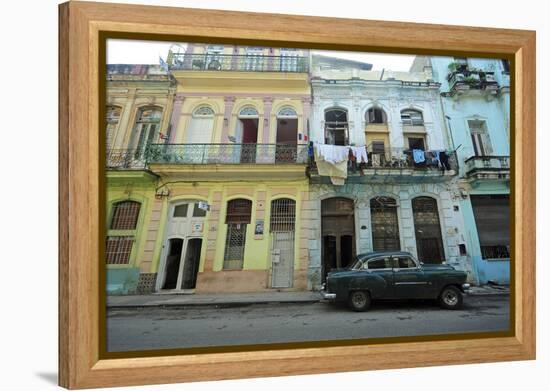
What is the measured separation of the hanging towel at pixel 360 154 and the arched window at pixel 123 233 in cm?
316

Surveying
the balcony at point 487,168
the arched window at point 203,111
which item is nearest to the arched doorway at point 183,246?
the arched window at point 203,111

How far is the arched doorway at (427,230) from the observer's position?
4.98 metres

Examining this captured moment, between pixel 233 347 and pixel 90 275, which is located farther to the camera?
pixel 233 347

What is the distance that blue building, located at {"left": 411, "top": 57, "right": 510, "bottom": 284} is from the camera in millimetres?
4250

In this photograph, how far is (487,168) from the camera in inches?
185

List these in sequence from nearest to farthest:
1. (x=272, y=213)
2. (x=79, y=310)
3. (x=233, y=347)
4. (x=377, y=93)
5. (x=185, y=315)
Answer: (x=79, y=310), (x=233, y=347), (x=185, y=315), (x=377, y=93), (x=272, y=213)

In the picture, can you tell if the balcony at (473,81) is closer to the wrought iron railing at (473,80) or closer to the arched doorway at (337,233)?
the wrought iron railing at (473,80)

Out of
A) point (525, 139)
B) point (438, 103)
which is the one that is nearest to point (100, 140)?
point (525, 139)

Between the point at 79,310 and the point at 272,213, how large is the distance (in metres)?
3.15

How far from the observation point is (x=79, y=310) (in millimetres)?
2961

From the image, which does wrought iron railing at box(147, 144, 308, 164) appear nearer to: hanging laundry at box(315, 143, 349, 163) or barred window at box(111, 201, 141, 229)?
hanging laundry at box(315, 143, 349, 163)

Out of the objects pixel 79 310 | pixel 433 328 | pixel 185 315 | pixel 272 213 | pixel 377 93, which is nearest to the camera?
pixel 79 310

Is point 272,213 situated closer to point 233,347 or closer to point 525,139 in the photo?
point 233,347

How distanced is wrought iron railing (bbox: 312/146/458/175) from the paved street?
6.23 ft
